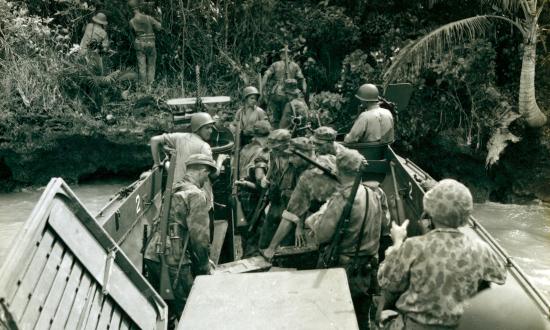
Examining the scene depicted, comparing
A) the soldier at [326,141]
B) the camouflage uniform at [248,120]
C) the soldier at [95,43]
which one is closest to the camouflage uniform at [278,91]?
the camouflage uniform at [248,120]

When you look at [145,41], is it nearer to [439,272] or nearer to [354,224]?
[354,224]

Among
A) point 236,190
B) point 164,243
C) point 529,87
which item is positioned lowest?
point 236,190

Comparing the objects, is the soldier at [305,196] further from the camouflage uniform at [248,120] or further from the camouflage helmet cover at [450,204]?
the camouflage uniform at [248,120]

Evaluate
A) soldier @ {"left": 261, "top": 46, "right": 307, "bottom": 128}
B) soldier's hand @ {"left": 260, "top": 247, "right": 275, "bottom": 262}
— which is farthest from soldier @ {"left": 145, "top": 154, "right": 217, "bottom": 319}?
soldier @ {"left": 261, "top": 46, "right": 307, "bottom": 128}

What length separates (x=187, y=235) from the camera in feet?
A: 17.4

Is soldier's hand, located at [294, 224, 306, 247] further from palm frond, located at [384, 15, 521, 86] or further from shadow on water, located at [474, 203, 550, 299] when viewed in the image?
palm frond, located at [384, 15, 521, 86]

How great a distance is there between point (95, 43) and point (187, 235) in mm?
11045

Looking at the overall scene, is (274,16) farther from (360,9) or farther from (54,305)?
(54,305)

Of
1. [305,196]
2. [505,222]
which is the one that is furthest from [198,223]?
[505,222]

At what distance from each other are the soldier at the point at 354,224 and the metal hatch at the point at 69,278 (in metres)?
1.47

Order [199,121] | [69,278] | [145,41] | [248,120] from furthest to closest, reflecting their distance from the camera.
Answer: [145,41] → [248,120] → [199,121] → [69,278]

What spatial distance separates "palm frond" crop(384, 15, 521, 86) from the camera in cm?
1245

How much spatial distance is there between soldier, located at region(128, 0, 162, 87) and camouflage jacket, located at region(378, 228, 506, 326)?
12697 millimetres

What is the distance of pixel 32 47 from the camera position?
15.0 meters
